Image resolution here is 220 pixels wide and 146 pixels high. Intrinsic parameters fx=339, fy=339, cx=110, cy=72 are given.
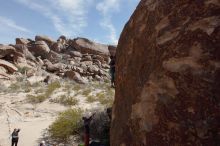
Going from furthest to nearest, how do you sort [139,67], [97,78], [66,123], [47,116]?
1. [97,78]
2. [47,116]
3. [66,123]
4. [139,67]

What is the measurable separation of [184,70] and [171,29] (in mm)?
627

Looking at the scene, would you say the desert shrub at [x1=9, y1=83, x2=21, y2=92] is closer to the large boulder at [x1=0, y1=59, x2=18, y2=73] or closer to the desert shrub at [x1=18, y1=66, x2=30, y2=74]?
the large boulder at [x1=0, y1=59, x2=18, y2=73]

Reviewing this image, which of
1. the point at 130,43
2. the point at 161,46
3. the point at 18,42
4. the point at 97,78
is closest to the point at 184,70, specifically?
the point at 161,46

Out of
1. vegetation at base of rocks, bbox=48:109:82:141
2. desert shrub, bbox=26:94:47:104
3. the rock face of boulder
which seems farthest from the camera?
desert shrub, bbox=26:94:47:104

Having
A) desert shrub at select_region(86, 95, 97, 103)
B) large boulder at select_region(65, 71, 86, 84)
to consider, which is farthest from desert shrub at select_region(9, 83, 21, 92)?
large boulder at select_region(65, 71, 86, 84)

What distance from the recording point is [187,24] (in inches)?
151

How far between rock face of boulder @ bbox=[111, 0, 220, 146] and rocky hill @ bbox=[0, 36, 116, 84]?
28.3 meters

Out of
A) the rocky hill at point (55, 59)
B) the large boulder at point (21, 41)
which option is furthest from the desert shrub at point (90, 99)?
the large boulder at point (21, 41)

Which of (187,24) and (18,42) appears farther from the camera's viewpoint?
(18,42)

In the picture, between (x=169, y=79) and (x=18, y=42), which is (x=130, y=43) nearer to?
(x=169, y=79)

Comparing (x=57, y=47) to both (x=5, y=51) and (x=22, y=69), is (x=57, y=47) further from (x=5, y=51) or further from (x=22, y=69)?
(x=22, y=69)

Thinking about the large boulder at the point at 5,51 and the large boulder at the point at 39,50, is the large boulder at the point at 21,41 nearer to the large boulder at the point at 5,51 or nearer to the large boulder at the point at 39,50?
the large boulder at the point at 39,50

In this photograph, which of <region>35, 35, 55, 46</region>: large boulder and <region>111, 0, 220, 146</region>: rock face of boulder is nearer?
<region>111, 0, 220, 146</region>: rock face of boulder

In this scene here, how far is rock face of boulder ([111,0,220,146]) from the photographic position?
3.36 m
